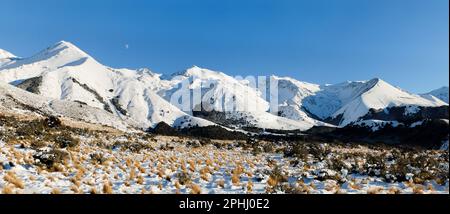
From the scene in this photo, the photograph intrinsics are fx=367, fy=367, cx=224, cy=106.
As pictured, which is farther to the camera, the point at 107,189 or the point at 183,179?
the point at 183,179

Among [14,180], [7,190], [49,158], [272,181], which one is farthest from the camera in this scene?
[49,158]

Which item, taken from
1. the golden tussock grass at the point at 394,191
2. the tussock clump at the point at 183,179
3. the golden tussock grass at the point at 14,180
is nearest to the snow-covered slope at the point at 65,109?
the tussock clump at the point at 183,179

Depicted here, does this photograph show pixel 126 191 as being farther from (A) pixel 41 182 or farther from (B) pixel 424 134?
(B) pixel 424 134

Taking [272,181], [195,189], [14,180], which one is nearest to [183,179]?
[195,189]

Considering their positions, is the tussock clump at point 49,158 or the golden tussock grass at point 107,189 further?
the tussock clump at point 49,158

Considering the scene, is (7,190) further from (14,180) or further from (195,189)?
(195,189)

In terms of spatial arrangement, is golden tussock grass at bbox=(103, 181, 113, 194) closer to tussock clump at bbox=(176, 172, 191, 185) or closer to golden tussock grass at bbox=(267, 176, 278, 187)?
tussock clump at bbox=(176, 172, 191, 185)

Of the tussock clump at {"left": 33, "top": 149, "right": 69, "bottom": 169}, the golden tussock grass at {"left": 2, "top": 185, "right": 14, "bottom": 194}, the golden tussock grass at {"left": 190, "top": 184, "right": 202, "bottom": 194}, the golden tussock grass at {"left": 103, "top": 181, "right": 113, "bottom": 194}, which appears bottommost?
the golden tussock grass at {"left": 190, "top": 184, "right": 202, "bottom": 194}

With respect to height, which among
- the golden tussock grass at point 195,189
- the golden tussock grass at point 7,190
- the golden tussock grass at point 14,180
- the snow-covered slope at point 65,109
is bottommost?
the golden tussock grass at point 195,189

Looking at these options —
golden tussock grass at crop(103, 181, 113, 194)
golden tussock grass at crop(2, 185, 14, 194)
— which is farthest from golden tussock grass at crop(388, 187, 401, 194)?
golden tussock grass at crop(2, 185, 14, 194)

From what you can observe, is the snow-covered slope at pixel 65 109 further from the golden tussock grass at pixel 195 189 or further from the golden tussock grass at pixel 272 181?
the golden tussock grass at pixel 195 189

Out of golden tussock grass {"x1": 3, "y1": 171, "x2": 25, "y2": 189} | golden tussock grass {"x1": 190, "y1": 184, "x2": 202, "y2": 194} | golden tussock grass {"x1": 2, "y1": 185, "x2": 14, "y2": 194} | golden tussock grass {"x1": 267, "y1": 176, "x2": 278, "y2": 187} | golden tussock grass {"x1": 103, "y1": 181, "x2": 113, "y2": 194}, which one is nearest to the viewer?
golden tussock grass {"x1": 2, "y1": 185, "x2": 14, "y2": 194}
